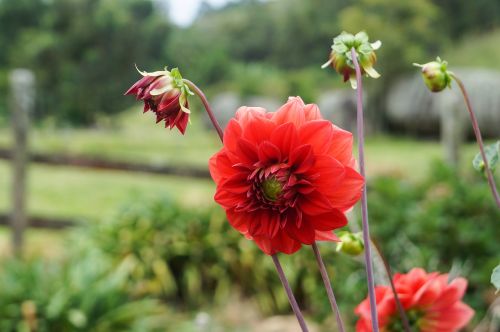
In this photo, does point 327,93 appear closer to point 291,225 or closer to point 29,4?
point 29,4

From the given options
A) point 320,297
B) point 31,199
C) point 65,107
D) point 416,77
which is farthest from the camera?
point 416,77

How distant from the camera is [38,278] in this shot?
2346mm

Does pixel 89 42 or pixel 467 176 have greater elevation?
pixel 89 42

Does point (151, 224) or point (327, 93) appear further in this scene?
point (327, 93)

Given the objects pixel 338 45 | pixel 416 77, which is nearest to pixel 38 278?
pixel 338 45

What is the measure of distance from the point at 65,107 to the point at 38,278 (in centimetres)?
771

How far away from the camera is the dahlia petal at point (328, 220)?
0.34 metres

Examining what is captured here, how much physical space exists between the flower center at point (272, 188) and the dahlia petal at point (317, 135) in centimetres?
2

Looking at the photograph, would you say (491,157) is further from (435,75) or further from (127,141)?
(127,141)

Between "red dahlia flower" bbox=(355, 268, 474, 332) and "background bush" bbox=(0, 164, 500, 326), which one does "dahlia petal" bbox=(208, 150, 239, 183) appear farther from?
"background bush" bbox=(0, 164, 500, 326)

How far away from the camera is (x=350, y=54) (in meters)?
0.41

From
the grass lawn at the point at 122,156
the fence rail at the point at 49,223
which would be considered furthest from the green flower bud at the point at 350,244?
the grass lawn at the point at 122,156

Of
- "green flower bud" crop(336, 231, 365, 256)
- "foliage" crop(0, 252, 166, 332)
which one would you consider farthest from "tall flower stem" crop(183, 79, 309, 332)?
"foliage" crop(0, 252, 166, 332)

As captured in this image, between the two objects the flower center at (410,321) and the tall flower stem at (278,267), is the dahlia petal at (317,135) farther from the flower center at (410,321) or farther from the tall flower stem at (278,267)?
the flower center at (410,321)
